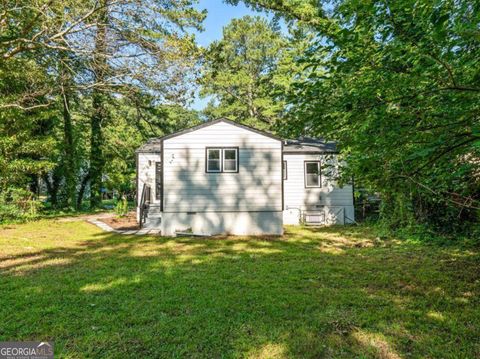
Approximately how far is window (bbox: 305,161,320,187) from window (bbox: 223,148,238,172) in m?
4.72

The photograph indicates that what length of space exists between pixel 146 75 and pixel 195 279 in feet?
26.9

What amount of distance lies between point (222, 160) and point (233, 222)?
223cm

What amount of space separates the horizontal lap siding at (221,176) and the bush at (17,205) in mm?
7463

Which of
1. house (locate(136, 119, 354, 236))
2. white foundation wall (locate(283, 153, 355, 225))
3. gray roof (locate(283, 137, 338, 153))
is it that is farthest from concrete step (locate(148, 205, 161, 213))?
gray roof (locate(283, 137, 338, 153))

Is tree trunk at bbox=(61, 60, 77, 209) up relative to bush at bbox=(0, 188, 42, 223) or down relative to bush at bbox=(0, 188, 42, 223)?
up

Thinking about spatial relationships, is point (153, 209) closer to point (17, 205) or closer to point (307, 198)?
point (17, 205)

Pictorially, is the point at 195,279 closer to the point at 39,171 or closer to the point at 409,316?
the point at 409,316

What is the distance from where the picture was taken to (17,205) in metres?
13.4

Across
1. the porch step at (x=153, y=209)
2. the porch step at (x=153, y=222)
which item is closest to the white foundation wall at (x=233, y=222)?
the porch step at (x=153, y=222)

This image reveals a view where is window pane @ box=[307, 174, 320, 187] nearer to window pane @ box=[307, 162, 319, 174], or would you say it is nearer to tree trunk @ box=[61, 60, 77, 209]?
window pane @ box=[307, 162, 319, 174]

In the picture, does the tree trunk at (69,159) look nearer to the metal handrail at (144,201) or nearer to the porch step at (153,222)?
the metal handrail at (144,201)

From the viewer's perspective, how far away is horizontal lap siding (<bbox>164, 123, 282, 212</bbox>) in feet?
35.3

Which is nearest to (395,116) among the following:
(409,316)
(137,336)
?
(409,316)

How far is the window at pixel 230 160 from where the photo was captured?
10.8 m
